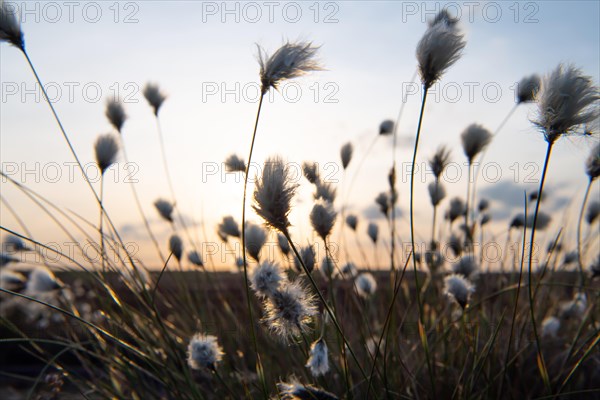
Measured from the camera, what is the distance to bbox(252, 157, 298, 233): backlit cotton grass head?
1112 millimetres

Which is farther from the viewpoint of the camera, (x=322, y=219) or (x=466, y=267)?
(x=466, y=267)

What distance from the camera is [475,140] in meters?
2.15

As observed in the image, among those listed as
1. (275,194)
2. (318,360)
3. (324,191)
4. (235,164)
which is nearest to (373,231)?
(235,164)

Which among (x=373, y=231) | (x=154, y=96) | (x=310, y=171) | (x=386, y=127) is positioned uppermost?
(x=154, y=96)

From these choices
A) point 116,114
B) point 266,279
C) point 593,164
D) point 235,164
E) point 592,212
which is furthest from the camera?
point 592,212

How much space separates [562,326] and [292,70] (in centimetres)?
302

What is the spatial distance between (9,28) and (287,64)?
103cm

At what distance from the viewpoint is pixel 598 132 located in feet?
4.35

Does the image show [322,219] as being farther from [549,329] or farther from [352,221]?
[549,329]

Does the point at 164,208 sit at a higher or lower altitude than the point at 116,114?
lower

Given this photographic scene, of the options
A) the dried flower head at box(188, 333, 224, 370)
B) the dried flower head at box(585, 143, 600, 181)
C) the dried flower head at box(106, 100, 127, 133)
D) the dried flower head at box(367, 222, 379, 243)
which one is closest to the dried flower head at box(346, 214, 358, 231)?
the dried flower head at box(367, 222, 379, 243)

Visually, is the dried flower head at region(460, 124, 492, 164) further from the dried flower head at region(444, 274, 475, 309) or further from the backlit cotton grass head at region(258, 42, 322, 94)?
the backlit cotton grass head at region(258, 42, 322, 94)

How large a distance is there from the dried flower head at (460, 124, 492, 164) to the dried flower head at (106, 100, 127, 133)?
1.64 m

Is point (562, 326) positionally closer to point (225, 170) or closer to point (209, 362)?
point (225, 170)
